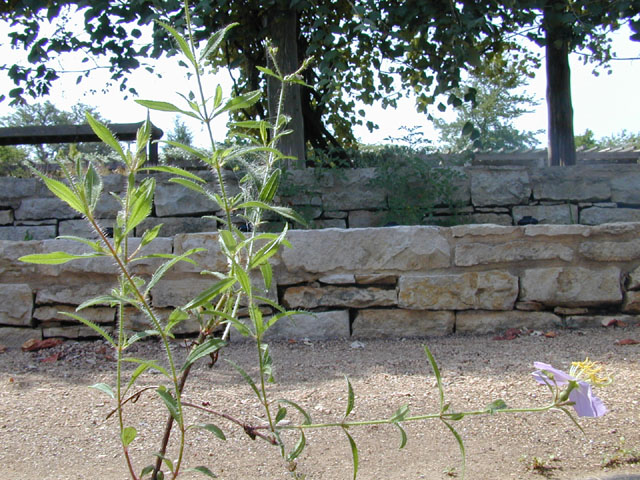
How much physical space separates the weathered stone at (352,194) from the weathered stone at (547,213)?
3.85 ft

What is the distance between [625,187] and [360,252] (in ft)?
9.32

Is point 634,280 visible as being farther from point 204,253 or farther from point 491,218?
point 204,253

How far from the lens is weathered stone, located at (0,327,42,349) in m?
3.35

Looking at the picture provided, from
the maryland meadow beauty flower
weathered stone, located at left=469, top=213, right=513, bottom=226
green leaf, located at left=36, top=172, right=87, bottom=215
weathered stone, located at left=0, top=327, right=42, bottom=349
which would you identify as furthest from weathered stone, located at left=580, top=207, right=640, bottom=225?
green leaf, located at left=36, top=172, right=87, bottom=215

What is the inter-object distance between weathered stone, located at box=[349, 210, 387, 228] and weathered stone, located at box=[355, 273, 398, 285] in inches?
56.4

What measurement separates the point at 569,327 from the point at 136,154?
3071 mm

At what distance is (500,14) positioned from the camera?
→ 5016 millimetres


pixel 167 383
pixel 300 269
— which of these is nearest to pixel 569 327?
pixel 300 269

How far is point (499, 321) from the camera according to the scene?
3371 millimetres

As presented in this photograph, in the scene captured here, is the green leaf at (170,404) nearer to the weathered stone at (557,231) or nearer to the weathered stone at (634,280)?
the weathered stone at (557,231)

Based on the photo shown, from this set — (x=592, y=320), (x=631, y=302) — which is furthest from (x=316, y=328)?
(x=631, y=302)

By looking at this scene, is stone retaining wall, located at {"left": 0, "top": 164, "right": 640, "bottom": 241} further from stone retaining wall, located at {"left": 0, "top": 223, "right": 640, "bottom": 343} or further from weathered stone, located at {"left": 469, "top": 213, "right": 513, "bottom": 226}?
stone retaining wall, located at {"left": 0, "top": 223, "right": 640, "bottom": 343}

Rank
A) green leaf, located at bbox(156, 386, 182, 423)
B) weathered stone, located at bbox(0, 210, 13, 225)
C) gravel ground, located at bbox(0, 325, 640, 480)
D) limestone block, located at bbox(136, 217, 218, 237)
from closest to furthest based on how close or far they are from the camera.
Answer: green leaf, located at bbox(156, 386, 182, 423), gravel ground, located at bbox(0, 325, 640, 480), limestone block, located at bbox(136, 217, 218, 237), weathered stone, located at bbox(0, 210, 13, 225)

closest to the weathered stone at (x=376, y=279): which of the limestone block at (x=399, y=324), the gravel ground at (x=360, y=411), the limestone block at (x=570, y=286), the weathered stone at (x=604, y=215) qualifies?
the limestone block at (x=399, y=324)
